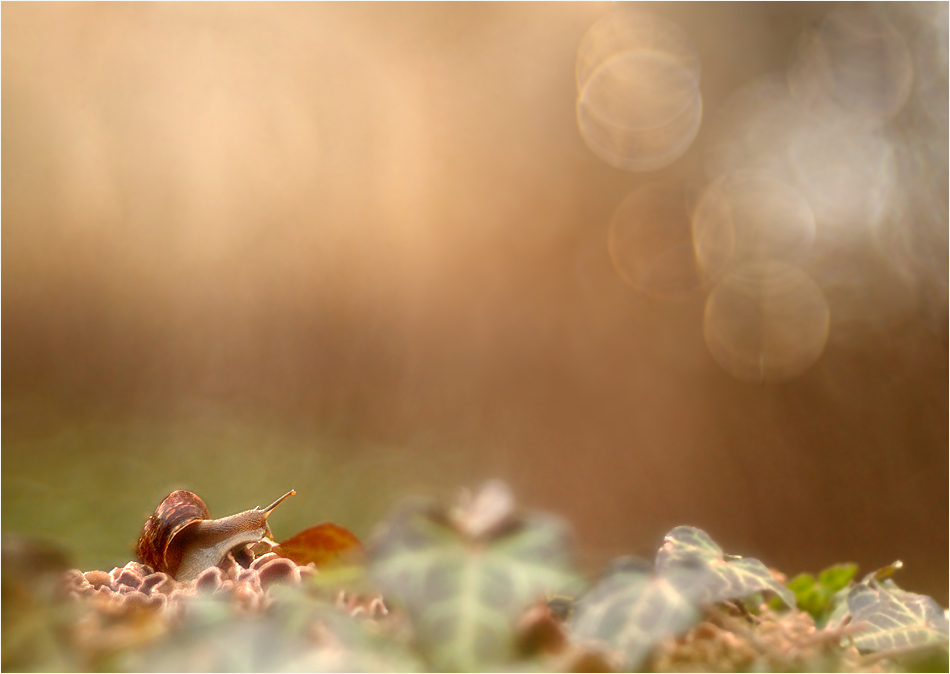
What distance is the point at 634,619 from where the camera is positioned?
0.70 feet

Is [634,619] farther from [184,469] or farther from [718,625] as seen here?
[184,469]

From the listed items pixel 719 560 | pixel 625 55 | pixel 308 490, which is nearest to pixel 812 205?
A: pixel 625 55

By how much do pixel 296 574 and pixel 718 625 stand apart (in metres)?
0.19

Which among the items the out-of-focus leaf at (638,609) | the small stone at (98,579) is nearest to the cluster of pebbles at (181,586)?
the small stone at (98,579)

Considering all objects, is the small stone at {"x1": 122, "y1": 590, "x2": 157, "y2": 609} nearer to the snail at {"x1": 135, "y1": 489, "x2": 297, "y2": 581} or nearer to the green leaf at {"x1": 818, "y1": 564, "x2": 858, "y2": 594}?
the snail at {"x1": 135, "y1": 489, "x2": 297, "y2": 581}

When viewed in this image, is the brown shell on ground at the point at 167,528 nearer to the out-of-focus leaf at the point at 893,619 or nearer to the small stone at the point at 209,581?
the small stone at the point at 209,581

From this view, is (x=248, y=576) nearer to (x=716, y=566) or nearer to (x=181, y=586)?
(x=181, y=586)

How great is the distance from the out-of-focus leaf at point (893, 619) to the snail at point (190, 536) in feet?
1.07

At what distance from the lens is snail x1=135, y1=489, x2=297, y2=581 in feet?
1.48

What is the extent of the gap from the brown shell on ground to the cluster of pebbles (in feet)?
0.28

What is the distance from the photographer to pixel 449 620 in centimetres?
19

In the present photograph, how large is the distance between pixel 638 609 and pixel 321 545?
19 centimetres

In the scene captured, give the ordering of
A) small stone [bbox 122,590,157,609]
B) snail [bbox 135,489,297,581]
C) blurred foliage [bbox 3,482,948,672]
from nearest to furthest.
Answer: blurred foliage [bbox 3,482,948,672] → small stone [bbox 122,590,157,609] → snail [bbox 135,489,297,581]

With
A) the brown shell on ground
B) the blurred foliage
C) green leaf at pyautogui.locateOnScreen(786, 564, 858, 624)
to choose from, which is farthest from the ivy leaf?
the brown shell on ground
